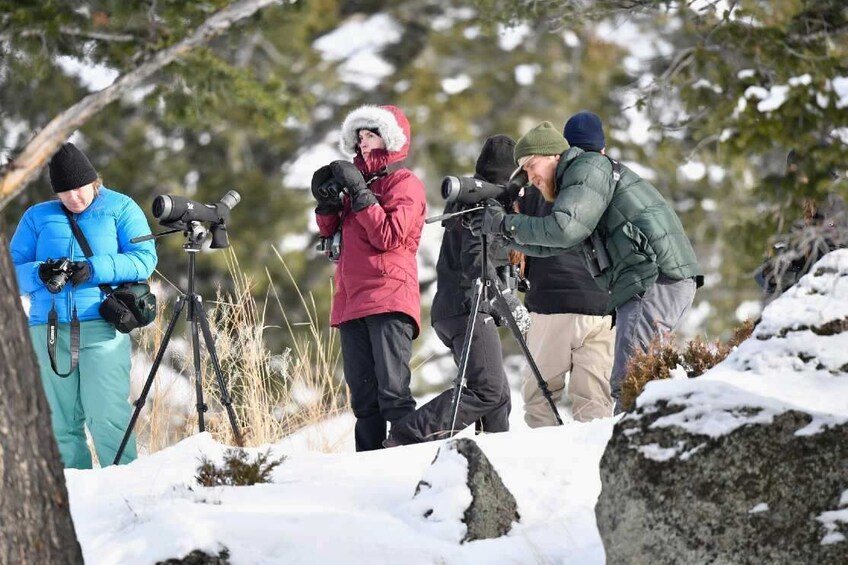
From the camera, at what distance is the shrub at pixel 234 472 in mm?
5062

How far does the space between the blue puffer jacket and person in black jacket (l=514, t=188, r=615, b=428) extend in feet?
5.96

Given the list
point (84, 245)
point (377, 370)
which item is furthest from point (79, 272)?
point (377, 370)

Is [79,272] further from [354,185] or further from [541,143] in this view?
[541,143]

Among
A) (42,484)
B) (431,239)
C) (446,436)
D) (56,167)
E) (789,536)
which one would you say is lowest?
(431,239)

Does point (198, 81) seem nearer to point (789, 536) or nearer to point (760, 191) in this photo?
point (760, 191)

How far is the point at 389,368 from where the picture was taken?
5852 mm

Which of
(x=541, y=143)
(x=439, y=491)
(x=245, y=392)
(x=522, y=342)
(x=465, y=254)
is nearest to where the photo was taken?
(x=439, y=491)

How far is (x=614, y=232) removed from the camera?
18.0ft

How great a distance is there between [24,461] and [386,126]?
2.72 meters

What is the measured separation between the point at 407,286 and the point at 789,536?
8.44 ft

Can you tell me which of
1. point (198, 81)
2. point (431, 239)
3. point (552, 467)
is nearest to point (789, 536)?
point (552, 467)

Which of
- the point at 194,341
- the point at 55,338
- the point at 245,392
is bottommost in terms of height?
the point at 245,392

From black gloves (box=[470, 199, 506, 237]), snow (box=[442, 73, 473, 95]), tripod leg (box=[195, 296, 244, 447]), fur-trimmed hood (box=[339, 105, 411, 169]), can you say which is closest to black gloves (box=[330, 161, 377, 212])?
fur-trimmed hood (box=[339, 105, 411, 169])

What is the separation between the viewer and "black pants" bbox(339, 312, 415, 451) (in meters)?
5.88
